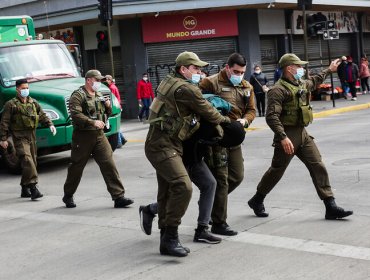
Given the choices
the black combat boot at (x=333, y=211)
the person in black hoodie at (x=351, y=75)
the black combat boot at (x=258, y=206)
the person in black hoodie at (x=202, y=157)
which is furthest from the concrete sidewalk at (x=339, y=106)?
the person in black hoodie at (x=202, y=157)

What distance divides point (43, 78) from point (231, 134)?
7.88 metres

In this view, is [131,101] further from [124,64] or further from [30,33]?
[30,33]

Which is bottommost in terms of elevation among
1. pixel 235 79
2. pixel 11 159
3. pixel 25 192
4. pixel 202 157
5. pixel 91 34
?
pixel 25 192

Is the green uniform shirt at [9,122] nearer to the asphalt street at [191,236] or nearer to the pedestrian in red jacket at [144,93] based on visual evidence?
the asphalt street at [191,236]

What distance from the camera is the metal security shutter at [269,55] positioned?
26750 mm

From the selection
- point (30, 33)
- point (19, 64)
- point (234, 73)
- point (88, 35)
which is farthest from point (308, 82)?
point (88, 35)

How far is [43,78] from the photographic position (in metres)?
13.4

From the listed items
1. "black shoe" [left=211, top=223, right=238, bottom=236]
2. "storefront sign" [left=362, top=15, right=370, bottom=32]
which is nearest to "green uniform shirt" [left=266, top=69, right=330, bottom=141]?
"black shoe" [left=211, top=223, right=238, bottom=236]

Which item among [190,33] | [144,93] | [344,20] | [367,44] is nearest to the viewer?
[144,93]

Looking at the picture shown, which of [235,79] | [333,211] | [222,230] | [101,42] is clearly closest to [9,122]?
[235,79]

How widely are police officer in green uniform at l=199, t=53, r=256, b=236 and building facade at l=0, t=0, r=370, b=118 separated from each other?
1646cm

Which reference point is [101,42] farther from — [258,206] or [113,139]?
[258,206]

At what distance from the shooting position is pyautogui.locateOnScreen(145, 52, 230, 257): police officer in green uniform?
602 cm

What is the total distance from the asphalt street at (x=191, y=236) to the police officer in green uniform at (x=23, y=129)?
377mm
